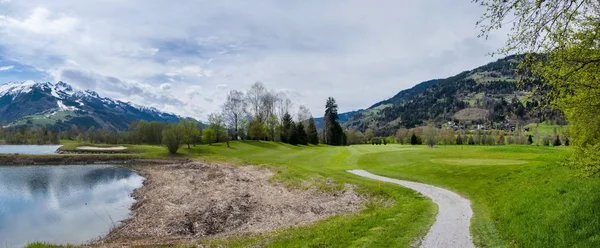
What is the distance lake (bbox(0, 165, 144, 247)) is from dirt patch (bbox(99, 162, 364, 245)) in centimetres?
190

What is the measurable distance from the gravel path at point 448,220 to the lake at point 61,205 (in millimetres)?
19568

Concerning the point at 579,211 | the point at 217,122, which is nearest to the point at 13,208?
the point at 579,211

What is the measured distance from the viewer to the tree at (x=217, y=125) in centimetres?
9394

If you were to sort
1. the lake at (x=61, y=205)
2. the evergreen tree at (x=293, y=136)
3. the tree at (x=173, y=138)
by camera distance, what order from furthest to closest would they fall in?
the evergreen tree at (x=293, y=136) < the tree at (x=173, y=138) < the lake at (x=61, y=205)

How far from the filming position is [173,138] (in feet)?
248

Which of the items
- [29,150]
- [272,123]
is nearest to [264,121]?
[272,123]

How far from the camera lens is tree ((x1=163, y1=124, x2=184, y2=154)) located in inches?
2972

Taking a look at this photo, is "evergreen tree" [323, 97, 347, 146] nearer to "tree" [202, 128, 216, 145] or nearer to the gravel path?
"tree" [202, 128, 216, 145]

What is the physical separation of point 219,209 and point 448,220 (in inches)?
617

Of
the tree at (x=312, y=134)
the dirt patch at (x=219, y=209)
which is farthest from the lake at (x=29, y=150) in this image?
the dirt patch at (x=219, y=209)

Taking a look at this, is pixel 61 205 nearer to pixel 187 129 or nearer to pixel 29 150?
pixel 187 129

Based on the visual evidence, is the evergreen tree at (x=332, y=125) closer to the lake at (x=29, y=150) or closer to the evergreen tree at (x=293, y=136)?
the evergreen tree at (x=293, y=136)

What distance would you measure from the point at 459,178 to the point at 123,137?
137686 mm

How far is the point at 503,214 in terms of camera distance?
55.4 feet
